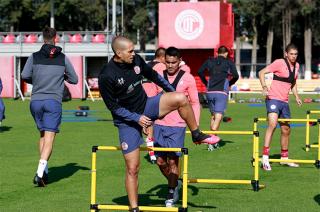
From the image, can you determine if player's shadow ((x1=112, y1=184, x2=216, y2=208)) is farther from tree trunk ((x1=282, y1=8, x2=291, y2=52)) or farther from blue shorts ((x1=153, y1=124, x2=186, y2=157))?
tree trunk ((x1=282, y1=8, x2=291, y2=52))

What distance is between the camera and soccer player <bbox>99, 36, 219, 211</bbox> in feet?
26.8

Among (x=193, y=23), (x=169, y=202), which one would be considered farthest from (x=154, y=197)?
(x=193, y=23)

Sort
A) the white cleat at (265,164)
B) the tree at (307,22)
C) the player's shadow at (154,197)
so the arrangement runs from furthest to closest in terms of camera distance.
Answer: the tree at (307,22) → the white cleat at (265,164) → the player's shadow at (154,197)

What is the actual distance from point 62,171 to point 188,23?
79.6ft

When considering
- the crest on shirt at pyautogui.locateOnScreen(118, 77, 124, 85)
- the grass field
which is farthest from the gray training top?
the crest on shirt at pyautogui.locateOnScreen(118, 77, 124, 85)

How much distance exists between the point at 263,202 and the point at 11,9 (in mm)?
70443

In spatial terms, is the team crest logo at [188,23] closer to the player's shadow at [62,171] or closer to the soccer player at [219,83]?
the soccer player at [219,83]

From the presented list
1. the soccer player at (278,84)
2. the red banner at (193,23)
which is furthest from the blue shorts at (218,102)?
the red banner at (193,23)

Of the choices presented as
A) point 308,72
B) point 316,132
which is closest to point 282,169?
point 316,132

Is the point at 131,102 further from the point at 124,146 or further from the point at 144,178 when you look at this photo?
the point at 144,178

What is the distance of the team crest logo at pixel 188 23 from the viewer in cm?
3616

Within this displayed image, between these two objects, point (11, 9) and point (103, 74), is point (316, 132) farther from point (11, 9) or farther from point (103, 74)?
point (11, 9)

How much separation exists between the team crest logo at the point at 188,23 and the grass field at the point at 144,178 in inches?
661

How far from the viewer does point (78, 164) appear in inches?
555
